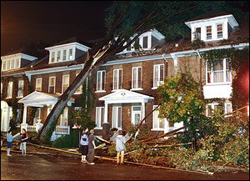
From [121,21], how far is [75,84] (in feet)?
21.0

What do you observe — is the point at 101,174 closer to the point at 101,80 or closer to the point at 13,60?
the point at 101,80

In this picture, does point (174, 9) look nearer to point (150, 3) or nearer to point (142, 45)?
point (150, 3)

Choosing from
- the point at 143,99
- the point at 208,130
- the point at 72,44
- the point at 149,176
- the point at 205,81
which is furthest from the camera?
the point at 72,44

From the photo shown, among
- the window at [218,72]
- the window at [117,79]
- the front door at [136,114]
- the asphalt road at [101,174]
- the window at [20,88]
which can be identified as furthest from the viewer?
the window at [20,88]

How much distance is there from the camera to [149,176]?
35.8 ft

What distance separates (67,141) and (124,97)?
18.1 ft

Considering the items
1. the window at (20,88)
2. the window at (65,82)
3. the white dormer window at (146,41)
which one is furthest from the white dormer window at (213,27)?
the window at (20,88)

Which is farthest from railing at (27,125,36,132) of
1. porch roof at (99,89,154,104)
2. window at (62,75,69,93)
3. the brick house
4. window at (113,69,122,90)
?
window at (113,69,122,90)

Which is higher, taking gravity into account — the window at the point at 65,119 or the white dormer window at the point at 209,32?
the white dormer window at the point at 209,32

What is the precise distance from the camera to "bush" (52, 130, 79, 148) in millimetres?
22156

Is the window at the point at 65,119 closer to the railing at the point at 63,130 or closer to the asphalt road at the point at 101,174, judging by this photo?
the railing at the point at 63,130

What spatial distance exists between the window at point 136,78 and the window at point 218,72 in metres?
5.78

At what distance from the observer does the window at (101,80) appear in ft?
87.1

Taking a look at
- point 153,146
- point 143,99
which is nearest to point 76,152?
point 153,146
